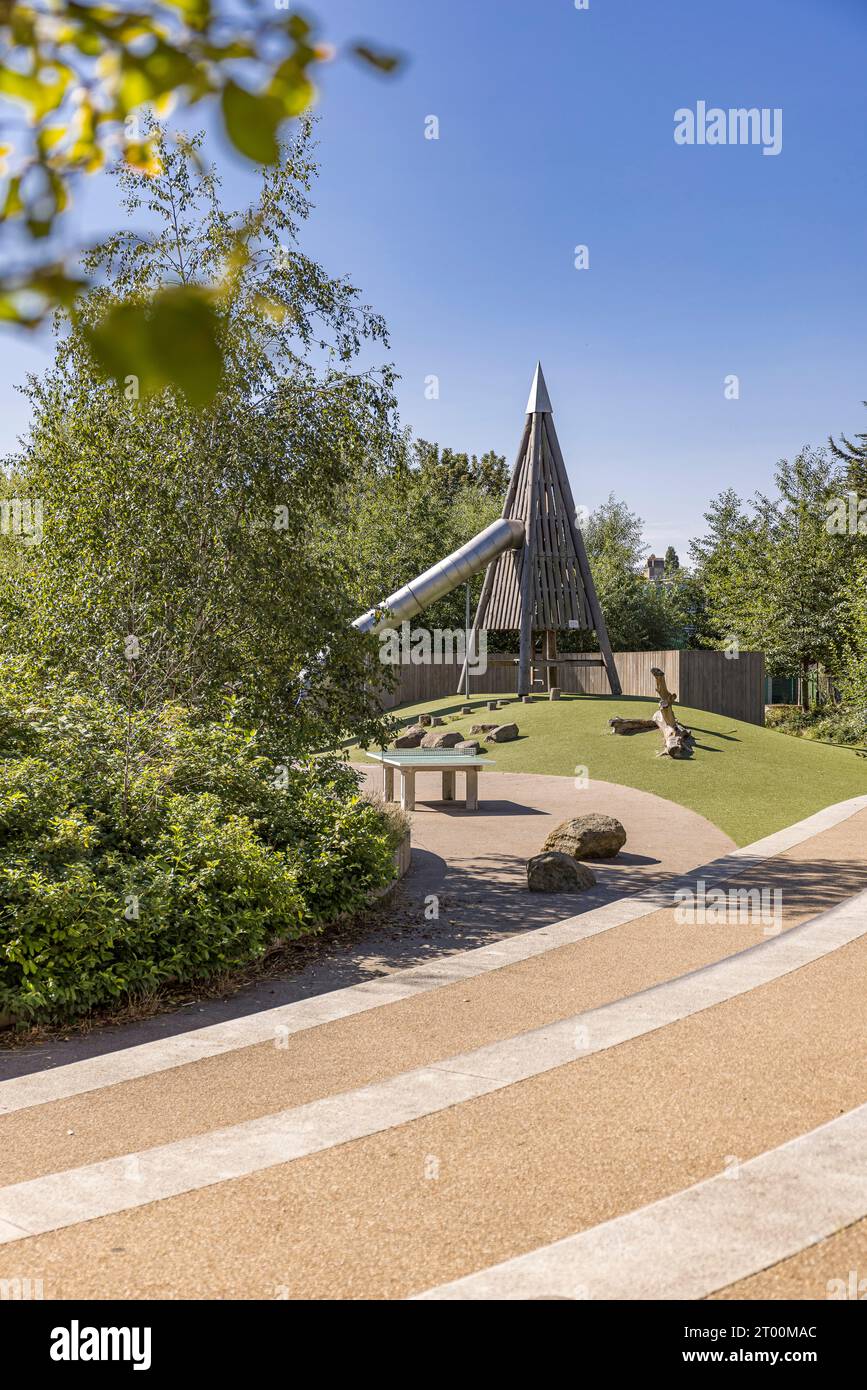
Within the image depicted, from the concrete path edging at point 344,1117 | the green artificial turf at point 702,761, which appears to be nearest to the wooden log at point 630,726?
the green artificial turf at point 702,761

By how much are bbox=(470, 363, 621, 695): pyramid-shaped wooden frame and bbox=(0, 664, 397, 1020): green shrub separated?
21.0 metres

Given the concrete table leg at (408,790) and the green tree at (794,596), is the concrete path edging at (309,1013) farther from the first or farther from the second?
the green tree at (794,596)

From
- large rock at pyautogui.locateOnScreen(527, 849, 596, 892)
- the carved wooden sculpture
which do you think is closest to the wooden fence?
the carved wooden sculpture

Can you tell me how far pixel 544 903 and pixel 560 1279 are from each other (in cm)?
706

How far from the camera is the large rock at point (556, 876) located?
11.1 metres

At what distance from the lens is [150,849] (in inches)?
326

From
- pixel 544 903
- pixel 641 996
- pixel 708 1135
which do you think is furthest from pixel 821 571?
pixel 708 1135

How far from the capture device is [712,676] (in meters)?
32.3

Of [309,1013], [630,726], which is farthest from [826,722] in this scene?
[309,1013]

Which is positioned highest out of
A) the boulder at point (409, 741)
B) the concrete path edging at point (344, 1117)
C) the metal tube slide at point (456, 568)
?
the metal tube slide at point (456, 568)

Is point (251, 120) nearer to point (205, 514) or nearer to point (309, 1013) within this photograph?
point (309, 1013)

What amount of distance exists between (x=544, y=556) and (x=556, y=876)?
21.3 m

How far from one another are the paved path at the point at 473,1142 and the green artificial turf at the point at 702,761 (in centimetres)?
811
